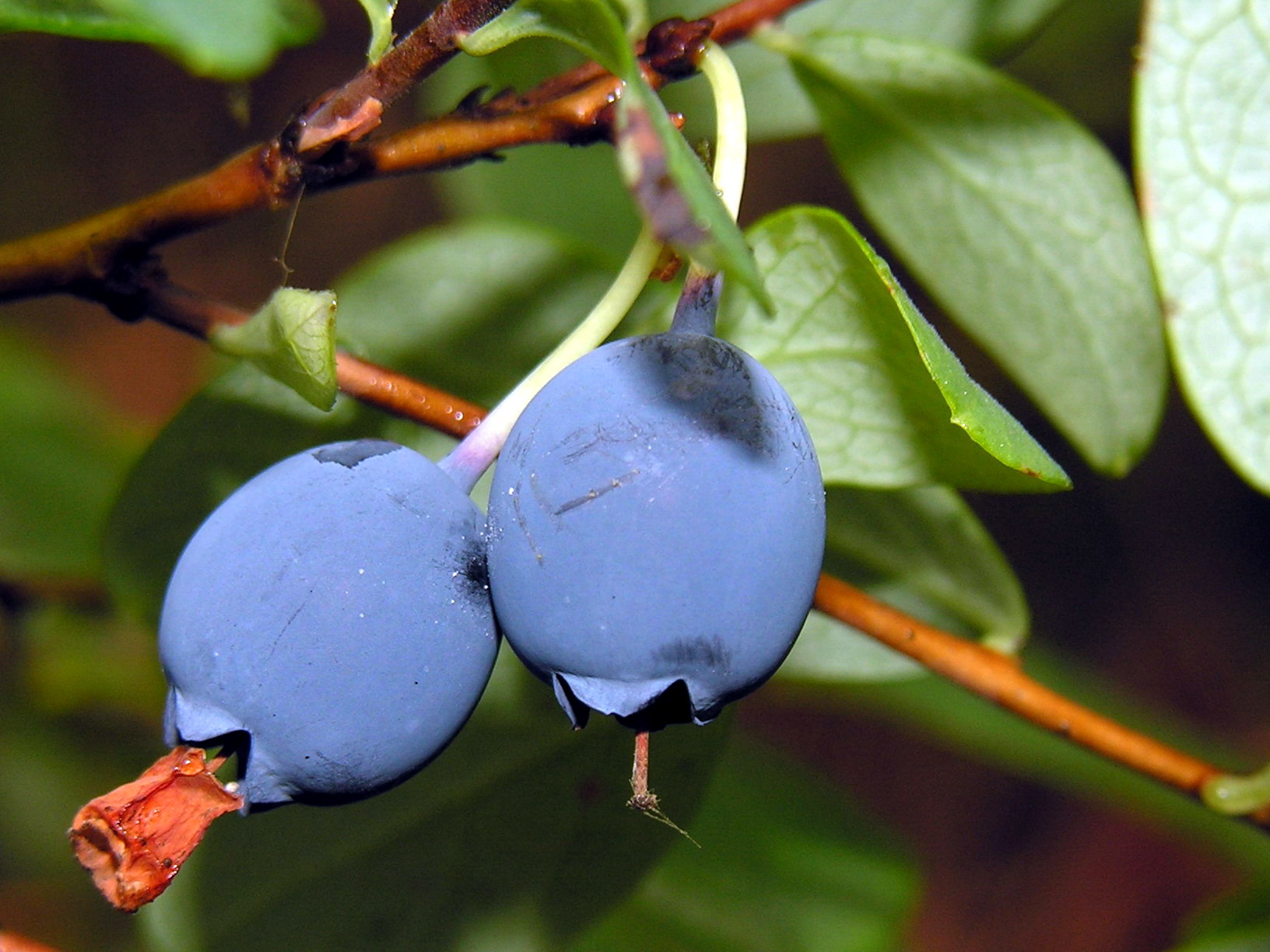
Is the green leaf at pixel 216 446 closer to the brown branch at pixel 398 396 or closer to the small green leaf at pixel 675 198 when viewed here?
the brown branch at pixel 398 396

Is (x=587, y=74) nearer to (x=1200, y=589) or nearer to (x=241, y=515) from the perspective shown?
(x=241, y=515)

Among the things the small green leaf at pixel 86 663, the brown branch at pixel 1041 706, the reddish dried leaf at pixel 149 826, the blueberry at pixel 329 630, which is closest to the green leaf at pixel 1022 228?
the brown branch at pixel 1041 706

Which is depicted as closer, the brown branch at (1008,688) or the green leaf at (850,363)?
the green leaf at (850,363)

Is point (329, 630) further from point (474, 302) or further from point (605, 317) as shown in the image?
point (474, 302)

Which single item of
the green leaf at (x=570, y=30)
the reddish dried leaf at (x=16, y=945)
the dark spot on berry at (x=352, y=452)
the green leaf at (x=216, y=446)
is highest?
the green leaf at (x=570, y=30)

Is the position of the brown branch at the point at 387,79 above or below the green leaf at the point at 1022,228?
above

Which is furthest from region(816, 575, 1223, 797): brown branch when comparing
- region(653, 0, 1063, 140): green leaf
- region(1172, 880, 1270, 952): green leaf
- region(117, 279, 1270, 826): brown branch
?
region(653, 0, 1063, 140): green leaf
